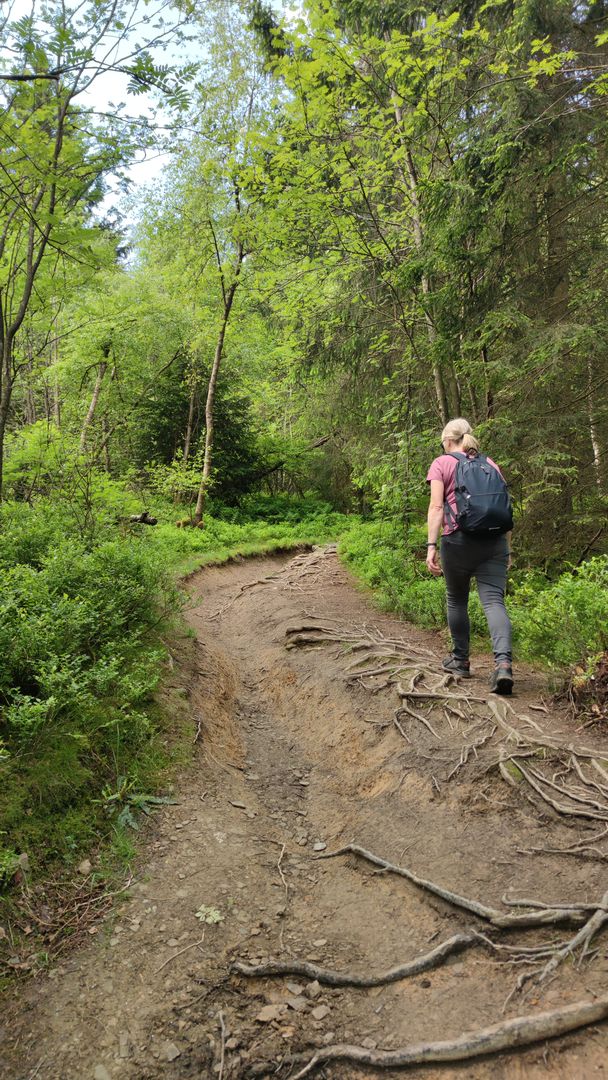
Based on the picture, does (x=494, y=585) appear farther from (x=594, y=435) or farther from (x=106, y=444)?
(x=106, y=444)

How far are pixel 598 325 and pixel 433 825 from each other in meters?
5.89

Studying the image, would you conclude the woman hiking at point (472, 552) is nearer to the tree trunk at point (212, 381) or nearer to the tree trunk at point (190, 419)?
the tree trunk at point (212, 381)

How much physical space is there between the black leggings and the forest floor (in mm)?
579

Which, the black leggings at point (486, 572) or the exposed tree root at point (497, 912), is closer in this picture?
the exposed tree root at point (497, 912)

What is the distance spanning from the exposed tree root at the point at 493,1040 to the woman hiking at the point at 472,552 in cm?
276

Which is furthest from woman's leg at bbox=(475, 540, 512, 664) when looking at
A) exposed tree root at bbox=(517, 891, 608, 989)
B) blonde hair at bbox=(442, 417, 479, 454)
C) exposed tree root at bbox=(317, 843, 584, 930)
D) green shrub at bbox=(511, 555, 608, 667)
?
exposed tree root at bbox=(517, 891, 608, 989)

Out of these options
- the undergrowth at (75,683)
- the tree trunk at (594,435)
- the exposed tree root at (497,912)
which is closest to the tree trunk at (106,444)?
the undergrowth at (75,683)

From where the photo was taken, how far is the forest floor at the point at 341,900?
2152 mm

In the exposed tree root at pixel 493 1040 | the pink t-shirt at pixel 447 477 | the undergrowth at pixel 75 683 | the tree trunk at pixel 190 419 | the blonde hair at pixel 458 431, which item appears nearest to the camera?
the exposed tree root at pixel 493 1040

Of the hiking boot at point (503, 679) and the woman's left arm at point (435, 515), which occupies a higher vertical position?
the woman's left arm at point (435, 515)

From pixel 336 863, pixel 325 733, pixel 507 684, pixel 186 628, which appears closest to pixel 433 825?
pixel 336 863

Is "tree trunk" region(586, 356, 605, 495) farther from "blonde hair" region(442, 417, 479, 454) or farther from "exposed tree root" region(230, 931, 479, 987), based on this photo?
"exposed tree root" region(230, 931, 479, 987)

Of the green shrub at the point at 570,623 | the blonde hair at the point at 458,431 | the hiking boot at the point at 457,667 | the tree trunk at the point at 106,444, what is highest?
the tree trunk at the point at 106,444

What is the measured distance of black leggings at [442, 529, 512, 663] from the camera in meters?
4.62
